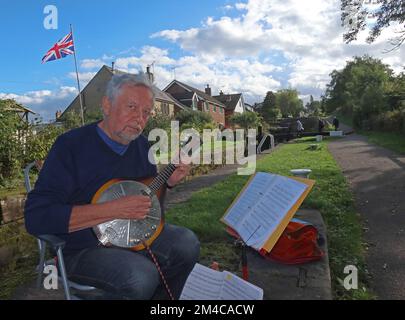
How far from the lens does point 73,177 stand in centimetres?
234

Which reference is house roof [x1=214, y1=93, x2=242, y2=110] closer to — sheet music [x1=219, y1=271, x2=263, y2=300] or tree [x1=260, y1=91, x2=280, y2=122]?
tree [x1=260, y1=91, x2=280, y2=122]

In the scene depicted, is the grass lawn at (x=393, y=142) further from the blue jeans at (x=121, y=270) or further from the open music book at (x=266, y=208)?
the blue jeans at (x=121, y=270)

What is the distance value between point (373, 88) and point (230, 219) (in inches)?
1496

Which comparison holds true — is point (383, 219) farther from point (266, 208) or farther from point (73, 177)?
point (73, 177)

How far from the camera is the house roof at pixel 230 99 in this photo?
6619 centimetres

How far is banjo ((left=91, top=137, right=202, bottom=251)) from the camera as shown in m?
2.36

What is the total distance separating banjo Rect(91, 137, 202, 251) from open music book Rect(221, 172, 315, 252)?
59 centimetres

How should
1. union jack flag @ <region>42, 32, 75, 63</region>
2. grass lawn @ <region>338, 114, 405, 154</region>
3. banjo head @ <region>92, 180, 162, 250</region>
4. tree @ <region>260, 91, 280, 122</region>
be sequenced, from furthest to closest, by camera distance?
tree @ <region>260, 91, 280, 122</region>, union jack flag @ <region>42, 32, 75, 63</region>, grass lawn @ <region>338, 114, 405, 154</region>, banjo head @ <region>92, 180, 162, 250</region>

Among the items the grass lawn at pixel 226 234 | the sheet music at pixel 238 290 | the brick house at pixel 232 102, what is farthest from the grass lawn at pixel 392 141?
the brick house at pixel 232 102

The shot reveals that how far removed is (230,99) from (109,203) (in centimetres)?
6721

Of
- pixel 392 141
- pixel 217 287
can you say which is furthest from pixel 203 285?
pixel 392 141

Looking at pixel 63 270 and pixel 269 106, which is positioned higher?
pixel 269 106

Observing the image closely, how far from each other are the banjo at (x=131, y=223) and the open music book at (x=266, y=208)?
23.2 inches

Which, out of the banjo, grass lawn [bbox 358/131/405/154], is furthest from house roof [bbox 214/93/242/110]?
the banjo
